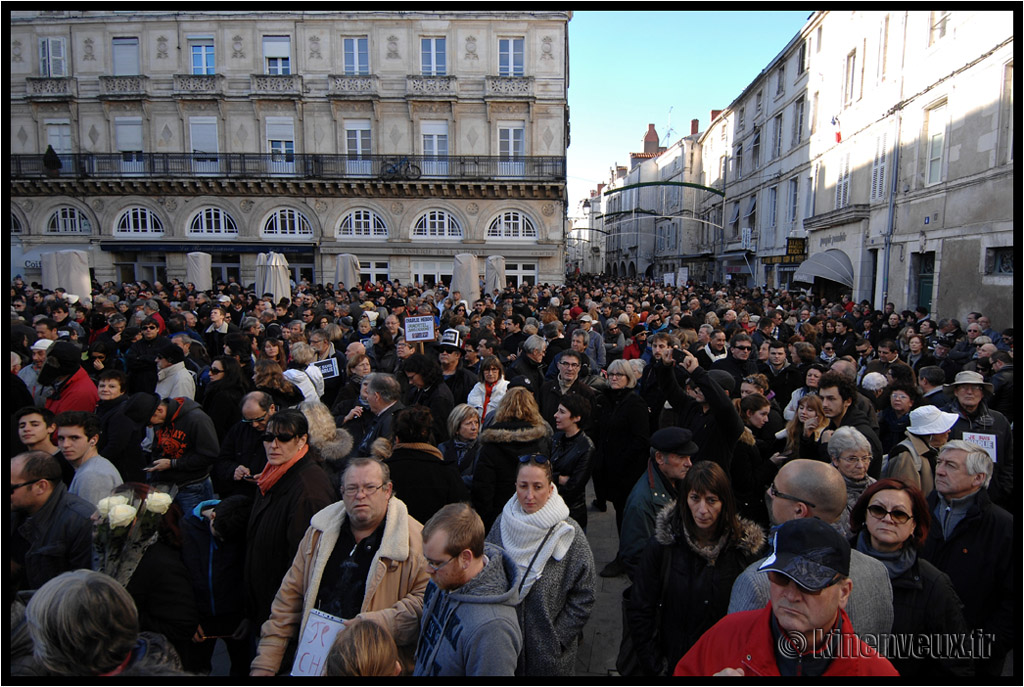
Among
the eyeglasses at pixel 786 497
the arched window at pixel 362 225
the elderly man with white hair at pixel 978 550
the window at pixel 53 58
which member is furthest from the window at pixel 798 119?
the window at pixel 53 58

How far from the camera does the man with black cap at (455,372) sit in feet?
19.7

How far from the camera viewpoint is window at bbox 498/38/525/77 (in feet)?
94.0

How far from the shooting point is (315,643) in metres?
2.56

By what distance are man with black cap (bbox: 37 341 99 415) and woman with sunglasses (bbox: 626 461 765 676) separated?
4928 mm

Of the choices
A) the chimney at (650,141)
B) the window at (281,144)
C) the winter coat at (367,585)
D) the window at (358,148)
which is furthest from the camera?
the chimney at (650,141)

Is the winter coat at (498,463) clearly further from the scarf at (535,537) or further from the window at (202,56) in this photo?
the window at (202,56)

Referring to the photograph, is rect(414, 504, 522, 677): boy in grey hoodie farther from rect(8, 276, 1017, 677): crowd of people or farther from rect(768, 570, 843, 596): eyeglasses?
rect(768, 570, 843, 596): eyeglasses

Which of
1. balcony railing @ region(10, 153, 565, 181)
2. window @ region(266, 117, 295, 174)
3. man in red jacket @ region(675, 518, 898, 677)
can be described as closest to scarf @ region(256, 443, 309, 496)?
man in red jacket @ region(675, 518, 898, 677)

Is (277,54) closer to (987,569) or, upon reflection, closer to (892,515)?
(892,515)

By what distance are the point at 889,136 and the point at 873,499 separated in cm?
1859

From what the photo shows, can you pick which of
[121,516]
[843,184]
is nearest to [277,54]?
[843,184]

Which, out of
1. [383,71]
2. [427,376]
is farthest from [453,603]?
[383,71]

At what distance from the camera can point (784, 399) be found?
636 centimetres

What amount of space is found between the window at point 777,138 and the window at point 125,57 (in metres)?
30.6
